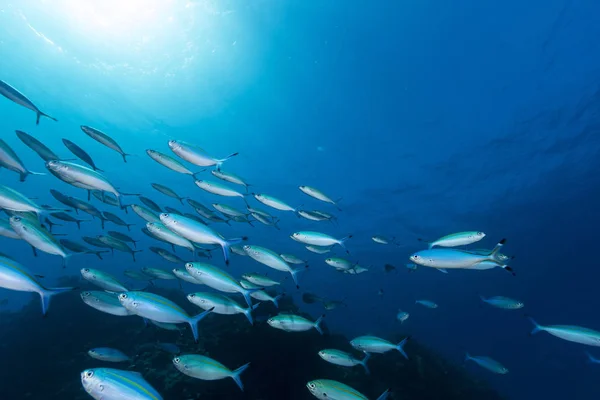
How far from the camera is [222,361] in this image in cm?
858

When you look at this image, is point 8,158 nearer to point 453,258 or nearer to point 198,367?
point 198,367

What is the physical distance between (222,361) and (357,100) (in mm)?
15155

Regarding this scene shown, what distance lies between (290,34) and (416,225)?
2430cm

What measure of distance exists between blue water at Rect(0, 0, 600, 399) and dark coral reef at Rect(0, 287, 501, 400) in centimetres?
594

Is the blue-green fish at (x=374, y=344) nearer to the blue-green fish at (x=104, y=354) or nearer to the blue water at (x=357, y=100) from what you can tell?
the blue-green fish at (x=104, y=354)

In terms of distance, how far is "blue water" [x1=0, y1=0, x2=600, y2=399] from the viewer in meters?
13.0

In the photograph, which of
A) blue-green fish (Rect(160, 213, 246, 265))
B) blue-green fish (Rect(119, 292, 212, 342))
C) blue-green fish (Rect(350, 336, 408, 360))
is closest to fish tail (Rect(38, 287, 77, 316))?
blue-green fish (Rect(119, 292, 212, 342))

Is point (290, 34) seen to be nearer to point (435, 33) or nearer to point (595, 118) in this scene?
point (435, 33)

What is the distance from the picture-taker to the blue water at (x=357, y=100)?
1298cm

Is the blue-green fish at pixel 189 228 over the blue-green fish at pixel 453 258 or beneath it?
beneath

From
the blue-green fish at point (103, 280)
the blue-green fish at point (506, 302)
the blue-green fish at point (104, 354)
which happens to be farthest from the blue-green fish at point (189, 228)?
the blue-green fish at point (506, 302)

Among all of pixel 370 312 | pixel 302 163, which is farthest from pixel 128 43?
pixel 370 312

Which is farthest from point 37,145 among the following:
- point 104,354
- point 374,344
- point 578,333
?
point 578,333

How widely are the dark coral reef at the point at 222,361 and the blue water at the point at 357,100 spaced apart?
594cm
